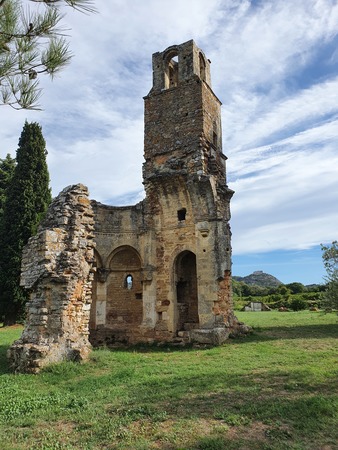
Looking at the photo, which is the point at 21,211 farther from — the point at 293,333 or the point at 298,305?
the point at 298,305

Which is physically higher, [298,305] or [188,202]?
[188,202]

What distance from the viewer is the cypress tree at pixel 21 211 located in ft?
72.0

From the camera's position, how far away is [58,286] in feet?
32.3

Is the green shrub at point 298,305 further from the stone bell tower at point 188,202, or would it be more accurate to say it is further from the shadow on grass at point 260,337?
the stone bell tower at point 188,202

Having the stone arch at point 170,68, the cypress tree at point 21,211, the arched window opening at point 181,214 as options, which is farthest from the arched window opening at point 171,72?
the cypress tree at point 21,211

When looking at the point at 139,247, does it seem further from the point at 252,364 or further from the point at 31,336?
the point at 252,364

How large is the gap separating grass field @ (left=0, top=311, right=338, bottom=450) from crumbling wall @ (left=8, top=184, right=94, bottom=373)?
58 centimetres

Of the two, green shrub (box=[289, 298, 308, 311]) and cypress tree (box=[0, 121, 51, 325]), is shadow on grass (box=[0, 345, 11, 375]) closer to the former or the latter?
cypress tree (box=[0, 121, 51, 325])

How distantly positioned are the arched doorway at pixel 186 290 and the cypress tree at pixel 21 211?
11301mm

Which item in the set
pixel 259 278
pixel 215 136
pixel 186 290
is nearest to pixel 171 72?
pixel 215 136

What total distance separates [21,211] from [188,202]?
525 inches

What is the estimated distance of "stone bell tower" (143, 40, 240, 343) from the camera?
46.3 ft

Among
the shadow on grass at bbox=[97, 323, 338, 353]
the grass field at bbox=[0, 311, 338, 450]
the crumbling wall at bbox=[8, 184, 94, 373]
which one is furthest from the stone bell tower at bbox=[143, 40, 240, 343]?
the crumbling wall at bbox=[8, 184, 94, 373]

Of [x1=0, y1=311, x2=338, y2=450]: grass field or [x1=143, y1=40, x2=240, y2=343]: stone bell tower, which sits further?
[x1=143, y1=40, x2=240, y2=343]: stone bell tower
